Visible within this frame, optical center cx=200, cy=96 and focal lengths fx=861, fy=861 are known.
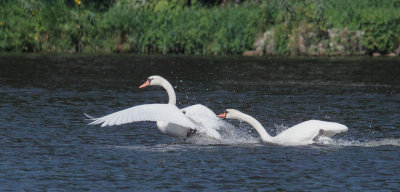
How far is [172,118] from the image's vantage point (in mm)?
13773

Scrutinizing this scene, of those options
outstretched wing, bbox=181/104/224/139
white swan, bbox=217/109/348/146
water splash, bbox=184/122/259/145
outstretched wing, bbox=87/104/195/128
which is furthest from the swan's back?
outstretched wing, bbox=87/104/195/128

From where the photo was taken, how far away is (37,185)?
10.8 meters

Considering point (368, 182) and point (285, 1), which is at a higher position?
point (285, 1)

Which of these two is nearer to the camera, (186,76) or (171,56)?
(186,76)

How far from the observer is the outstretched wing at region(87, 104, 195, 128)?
13734mm

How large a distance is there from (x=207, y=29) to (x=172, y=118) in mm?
24774

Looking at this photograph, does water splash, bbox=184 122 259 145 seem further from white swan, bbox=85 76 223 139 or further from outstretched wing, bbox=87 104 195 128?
outstretched wing, bbox=87 104 195 128

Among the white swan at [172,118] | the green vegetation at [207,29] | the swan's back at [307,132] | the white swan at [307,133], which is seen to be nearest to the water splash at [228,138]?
the white swan at [172,118]

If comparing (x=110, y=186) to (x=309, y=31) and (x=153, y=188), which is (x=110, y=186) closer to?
(x=153, y=188)

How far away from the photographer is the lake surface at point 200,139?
11.3 m

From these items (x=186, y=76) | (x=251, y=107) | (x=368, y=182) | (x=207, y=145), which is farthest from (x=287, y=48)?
(x=368, y=182)

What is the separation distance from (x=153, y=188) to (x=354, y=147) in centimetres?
456

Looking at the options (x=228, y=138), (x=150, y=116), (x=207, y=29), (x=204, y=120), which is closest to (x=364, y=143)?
(x=228, y=138)

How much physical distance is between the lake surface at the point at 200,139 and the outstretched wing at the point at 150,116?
1.49 feet
